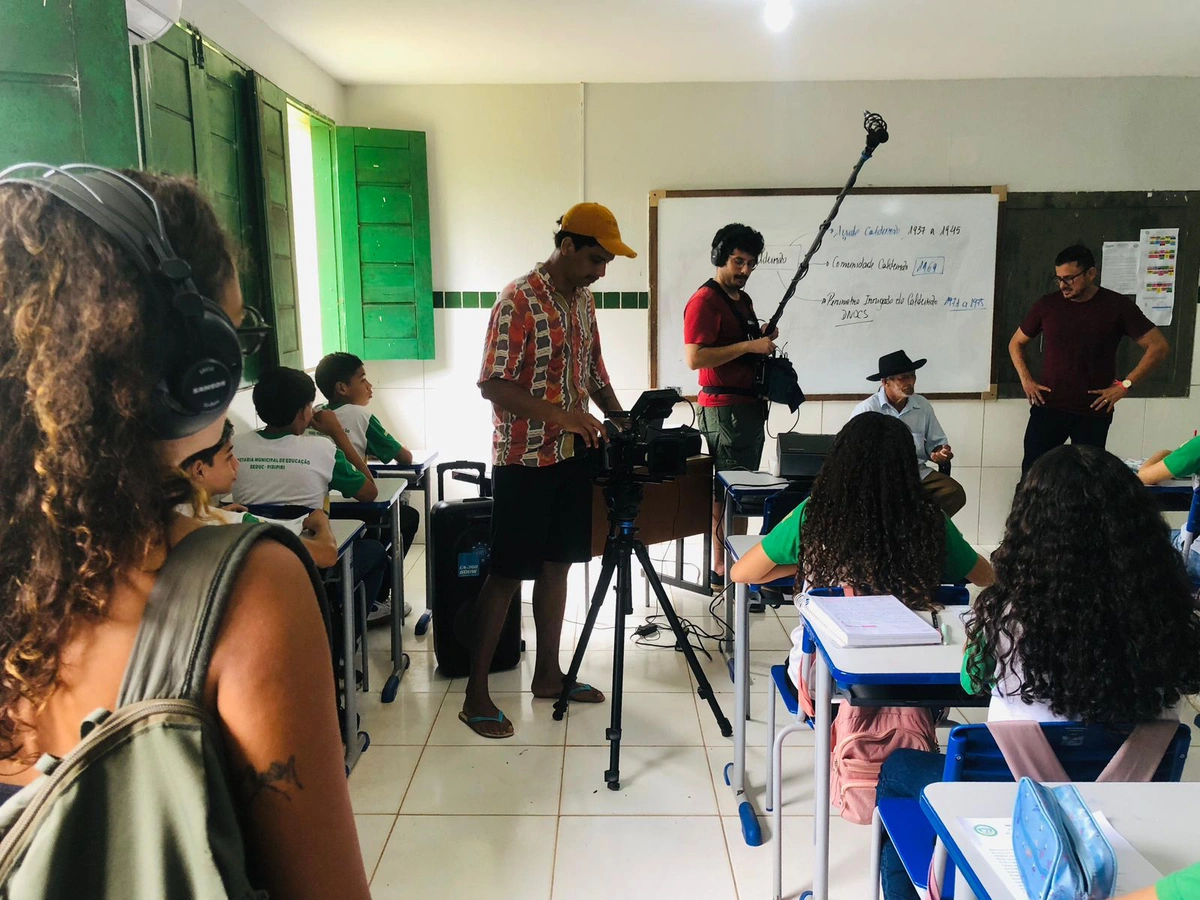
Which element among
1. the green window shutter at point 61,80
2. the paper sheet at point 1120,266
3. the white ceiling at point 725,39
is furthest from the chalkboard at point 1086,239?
the green window shutter at point 61,80

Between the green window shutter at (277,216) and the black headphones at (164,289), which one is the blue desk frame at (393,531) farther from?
the black headphones at (164,289)

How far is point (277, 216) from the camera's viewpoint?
3.51 metres

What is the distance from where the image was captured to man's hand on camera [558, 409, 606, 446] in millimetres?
2289

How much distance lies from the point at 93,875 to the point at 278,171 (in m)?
3.52

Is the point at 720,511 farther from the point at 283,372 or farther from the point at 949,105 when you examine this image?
the point at 949,105

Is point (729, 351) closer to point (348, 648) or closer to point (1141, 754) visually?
point (348, 648)

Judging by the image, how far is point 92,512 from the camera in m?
0.53

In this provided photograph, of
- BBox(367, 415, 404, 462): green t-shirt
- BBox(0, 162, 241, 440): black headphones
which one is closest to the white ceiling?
BBox(367, 415, 404, 462): green t-shirt

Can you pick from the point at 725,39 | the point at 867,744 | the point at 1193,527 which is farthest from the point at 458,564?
the point at 725,39

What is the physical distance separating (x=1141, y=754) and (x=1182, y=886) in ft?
1.69

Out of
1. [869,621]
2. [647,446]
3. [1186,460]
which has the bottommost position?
[869,621]

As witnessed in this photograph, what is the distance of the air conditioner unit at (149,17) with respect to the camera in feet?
6.24

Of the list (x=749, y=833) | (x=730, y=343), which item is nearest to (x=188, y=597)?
(x=749, y=833)

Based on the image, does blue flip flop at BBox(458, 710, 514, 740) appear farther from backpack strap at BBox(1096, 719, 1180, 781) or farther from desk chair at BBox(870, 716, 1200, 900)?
backpack strap at BBox(1096, 719, 1180, 781)
